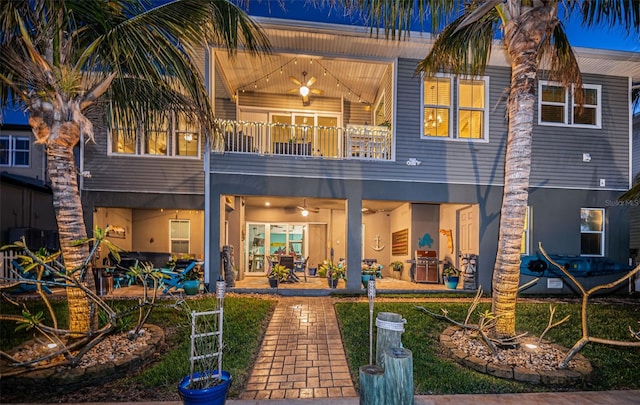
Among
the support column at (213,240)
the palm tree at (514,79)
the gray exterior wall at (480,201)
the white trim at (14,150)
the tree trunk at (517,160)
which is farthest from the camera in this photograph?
the white trim at (14,150)

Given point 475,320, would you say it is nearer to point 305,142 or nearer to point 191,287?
point 305,142

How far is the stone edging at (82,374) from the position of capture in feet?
12.7

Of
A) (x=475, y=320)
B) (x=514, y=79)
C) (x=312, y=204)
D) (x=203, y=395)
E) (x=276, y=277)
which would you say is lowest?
(x=475, y=320)

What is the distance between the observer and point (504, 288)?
4.91 m

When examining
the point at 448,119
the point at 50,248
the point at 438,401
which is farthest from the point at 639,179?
the point at 50,248

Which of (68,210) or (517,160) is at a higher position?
(517,160)

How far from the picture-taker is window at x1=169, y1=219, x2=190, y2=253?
1316cm

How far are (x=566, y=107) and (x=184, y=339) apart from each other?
1135cm

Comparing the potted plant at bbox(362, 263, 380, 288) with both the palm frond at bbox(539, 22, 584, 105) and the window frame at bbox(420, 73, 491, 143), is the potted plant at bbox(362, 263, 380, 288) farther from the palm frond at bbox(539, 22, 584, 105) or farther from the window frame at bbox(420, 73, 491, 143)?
the palm frond at bbox(539, 22, 584, 105)

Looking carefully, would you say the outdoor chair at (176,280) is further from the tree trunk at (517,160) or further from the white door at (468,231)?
the white door at (468,231)

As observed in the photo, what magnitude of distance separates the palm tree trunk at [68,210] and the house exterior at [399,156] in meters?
4.06

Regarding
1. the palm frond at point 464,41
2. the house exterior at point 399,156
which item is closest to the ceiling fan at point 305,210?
the house exterior at point 399,156

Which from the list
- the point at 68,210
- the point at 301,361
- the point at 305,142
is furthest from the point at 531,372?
the point at 305,142

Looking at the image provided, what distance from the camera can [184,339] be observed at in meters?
5.23
